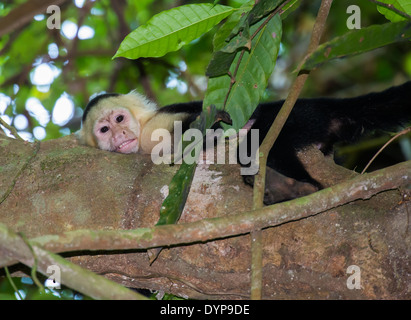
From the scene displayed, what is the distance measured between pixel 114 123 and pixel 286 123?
1134mm

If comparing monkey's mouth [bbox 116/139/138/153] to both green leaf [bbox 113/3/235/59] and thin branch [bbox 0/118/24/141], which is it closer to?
thin branch [bbox 0/118/24/141]

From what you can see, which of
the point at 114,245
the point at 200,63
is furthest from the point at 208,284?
the point at 200,63

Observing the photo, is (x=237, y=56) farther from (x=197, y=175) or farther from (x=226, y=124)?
→ (x=197, y=175)

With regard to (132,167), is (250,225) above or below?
below

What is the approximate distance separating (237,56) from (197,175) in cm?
52

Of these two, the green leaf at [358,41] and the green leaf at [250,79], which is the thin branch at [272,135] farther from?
the green leaf at [358,41]

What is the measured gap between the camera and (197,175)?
206 cm

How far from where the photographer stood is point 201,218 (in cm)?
194

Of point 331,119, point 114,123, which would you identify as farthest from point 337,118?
point 114,123

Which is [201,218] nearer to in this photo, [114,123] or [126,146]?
[126,146]

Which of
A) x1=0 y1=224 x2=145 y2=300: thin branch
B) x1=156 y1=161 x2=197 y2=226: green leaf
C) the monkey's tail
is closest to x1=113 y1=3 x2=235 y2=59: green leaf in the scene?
x1=156 y1=161 x2=197 y2=226: green leaf

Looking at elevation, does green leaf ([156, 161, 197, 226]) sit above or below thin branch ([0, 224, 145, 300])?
above

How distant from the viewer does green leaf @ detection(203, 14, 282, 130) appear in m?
1.98

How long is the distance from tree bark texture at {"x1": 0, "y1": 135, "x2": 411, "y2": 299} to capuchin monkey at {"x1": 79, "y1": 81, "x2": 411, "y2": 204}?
0.51ft
